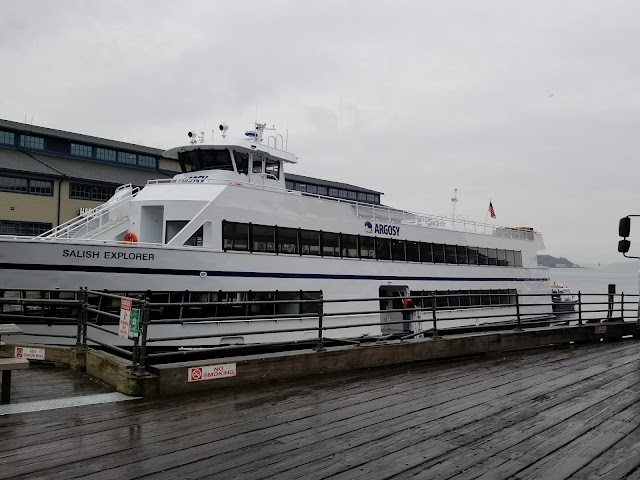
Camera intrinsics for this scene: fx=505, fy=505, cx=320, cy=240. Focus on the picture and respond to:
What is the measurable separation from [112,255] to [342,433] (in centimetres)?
838

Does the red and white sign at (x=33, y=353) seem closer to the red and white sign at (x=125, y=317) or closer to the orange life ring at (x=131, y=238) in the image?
the red and white sign at (x=125, y=317)

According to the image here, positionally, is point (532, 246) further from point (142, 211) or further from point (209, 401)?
point (209, 401)

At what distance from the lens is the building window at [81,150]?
41.0 metres

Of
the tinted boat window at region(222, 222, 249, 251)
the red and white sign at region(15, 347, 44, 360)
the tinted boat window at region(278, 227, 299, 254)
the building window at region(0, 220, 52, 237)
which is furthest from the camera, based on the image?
the building window at region(0, 220, 52, 237)

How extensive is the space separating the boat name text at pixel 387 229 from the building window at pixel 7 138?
33.7m

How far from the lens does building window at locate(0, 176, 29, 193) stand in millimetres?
34219

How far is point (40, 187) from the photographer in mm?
35656

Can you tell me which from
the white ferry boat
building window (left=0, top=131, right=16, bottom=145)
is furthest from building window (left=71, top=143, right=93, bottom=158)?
the white ferry boat

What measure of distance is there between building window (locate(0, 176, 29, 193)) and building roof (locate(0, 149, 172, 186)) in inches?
33.8

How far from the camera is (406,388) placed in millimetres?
7352

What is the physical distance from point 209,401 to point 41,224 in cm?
3507

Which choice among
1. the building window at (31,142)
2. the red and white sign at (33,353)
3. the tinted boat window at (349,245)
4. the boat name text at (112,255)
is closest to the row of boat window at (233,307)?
the boat name text at (112,255)

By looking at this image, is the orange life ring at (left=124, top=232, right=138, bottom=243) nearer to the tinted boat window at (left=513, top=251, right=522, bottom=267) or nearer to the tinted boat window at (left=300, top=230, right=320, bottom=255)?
the tinted boat window at (left=300, top=230, right=320, bottom=255)

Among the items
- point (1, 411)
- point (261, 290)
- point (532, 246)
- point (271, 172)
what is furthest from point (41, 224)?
point (1, 411)
